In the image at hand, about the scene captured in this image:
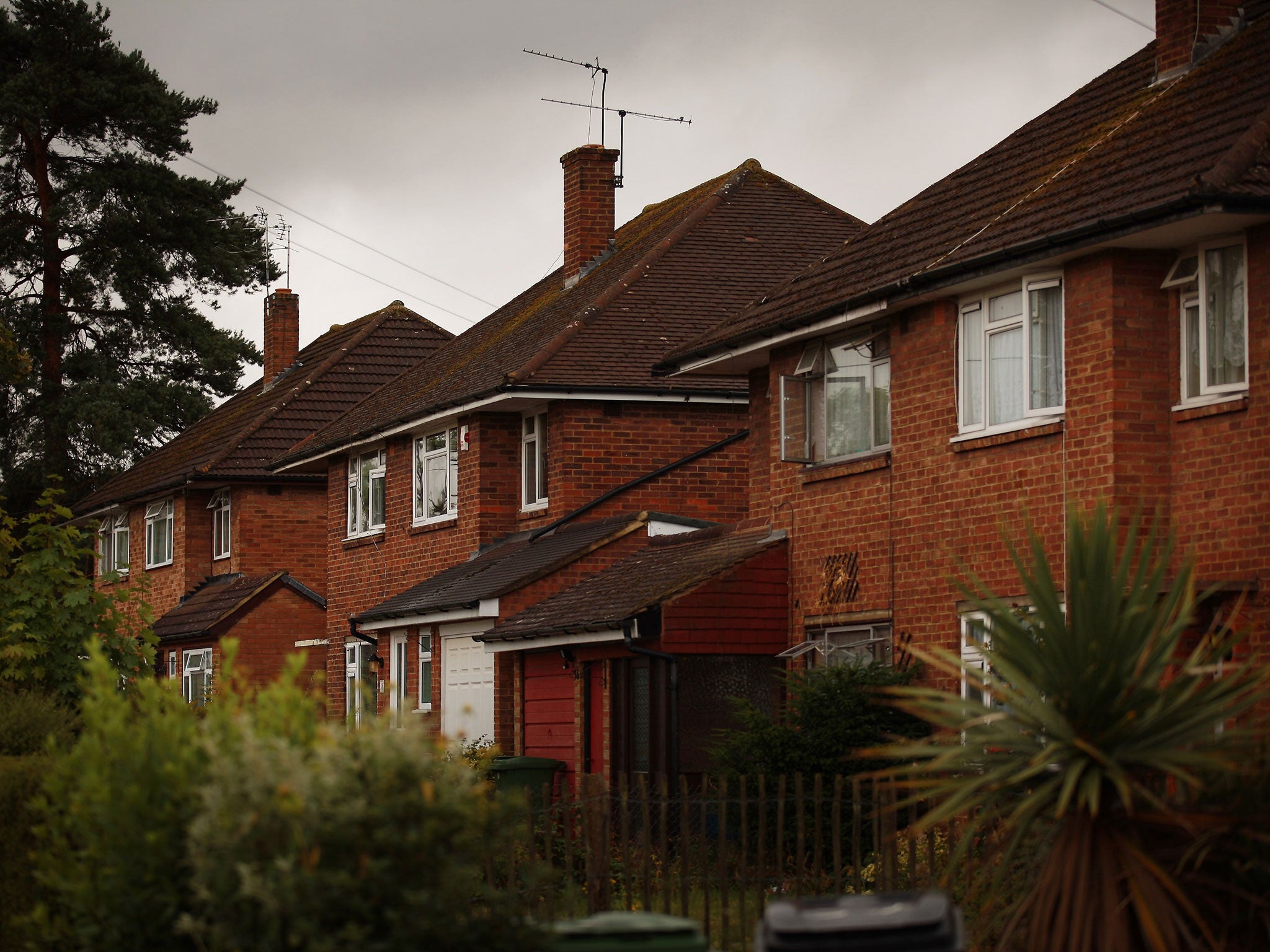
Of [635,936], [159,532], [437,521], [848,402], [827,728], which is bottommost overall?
[635,936]

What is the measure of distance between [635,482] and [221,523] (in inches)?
624

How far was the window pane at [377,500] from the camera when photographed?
98.6ft

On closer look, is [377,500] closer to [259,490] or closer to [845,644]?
[259,490]

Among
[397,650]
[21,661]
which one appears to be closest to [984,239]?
[21,661]

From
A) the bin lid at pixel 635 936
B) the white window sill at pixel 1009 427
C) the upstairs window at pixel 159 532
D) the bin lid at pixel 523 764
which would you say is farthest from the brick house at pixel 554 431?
the bin lid at pixel 635 936

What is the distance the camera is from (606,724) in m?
21.4

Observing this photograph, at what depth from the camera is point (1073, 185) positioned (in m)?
16.2

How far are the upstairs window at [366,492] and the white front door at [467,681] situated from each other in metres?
4.76

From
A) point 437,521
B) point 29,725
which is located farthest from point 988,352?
point 437,521

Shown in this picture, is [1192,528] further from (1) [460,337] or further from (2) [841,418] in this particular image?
(1) [460,337]

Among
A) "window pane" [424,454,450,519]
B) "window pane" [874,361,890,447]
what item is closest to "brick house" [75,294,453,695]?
"window pane" [424,454,450,519]

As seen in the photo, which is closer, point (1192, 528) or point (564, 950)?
point (564, 950)

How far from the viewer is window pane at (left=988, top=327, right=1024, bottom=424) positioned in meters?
16.3

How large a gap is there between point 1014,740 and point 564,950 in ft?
10.1
